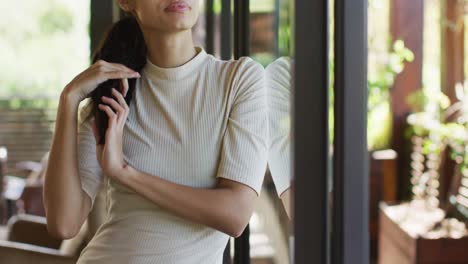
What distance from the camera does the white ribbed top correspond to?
1.02 metres

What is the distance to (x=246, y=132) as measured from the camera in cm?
102

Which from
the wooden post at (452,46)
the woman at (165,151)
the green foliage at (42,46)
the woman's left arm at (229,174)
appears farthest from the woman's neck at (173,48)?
the green foliage at (42,46)

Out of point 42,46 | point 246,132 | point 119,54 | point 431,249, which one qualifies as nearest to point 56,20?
point 42,46

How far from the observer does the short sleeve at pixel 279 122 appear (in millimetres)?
1014

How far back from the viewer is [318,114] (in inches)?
33.4

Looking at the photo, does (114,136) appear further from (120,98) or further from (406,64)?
(406,64)

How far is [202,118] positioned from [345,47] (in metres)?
0.25

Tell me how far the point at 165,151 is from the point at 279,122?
173 mm

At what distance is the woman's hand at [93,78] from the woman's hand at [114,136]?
3 centimetres

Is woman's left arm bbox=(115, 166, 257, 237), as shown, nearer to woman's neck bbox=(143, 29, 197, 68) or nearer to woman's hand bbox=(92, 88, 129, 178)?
woman's hand bbox=(92, 88, 129, 178)

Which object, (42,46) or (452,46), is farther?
(42,46)

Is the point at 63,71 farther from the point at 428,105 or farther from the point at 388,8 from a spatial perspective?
the point at 428,105

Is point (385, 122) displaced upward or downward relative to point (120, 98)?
downward

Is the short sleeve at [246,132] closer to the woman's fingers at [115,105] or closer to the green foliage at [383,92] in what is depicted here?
the woman's fingers at [115,105]
